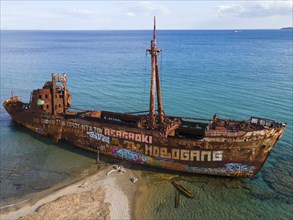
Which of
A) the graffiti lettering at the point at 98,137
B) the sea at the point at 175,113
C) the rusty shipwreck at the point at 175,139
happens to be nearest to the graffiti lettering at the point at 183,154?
the rusty shipwreck at the point at 175,139

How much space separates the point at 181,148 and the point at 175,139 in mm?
930

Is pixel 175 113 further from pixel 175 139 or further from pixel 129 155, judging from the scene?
pixel 175 139

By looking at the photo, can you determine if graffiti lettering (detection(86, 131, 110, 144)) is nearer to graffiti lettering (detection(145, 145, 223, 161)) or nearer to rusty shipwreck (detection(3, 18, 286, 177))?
rusty shipwreck (detection(3, 18, 286, 177))

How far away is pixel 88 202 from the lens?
1986cm

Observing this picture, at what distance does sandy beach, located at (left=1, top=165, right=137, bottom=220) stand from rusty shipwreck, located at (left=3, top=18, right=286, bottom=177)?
3334 millimetres

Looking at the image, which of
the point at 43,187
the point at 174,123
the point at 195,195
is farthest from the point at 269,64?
the point at 43,187

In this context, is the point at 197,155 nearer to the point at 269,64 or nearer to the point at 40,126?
the point at 40,126

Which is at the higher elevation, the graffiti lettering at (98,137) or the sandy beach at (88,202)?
the graffiti lettering at (98,137)

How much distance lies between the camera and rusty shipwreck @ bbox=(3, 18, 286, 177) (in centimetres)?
2178

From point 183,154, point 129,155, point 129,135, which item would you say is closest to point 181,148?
point 183,154

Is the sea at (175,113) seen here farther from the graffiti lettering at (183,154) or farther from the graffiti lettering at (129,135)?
the graffiti lettering at (129,135)

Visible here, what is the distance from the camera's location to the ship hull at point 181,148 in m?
21.6

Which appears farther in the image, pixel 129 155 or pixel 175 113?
pixel 175 113

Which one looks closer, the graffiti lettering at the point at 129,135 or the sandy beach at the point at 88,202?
the sandy beach at the point at 88,202
